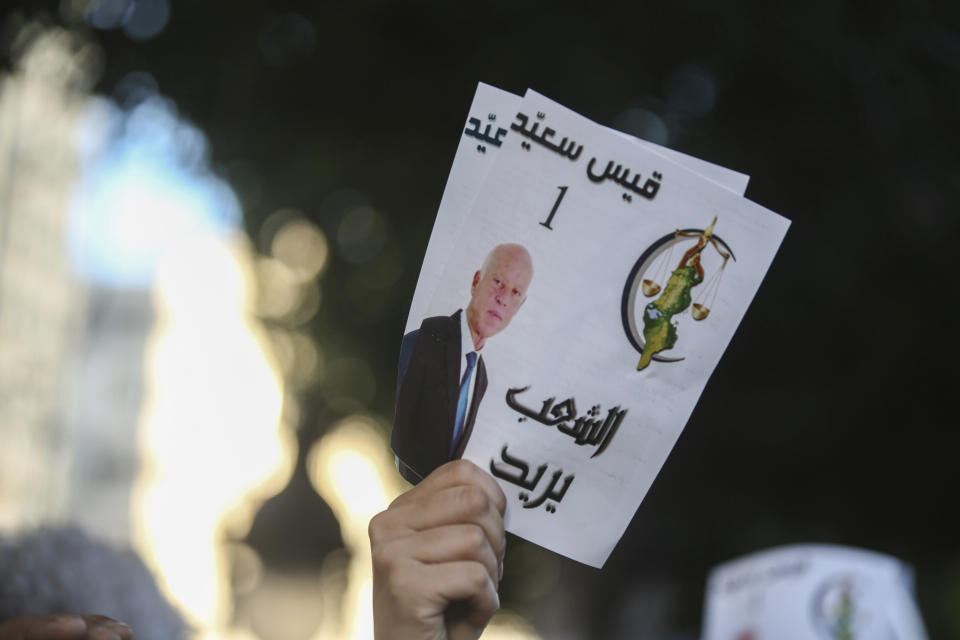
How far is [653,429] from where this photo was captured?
1271 mm

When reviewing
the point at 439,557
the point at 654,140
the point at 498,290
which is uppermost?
the point at 654,140

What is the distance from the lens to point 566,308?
4.14 feet

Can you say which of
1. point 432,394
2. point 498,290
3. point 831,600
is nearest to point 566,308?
point 498,290

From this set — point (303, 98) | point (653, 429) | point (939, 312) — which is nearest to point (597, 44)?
point (303, 98)

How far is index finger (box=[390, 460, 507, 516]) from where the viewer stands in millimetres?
1204

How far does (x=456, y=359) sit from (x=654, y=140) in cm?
340

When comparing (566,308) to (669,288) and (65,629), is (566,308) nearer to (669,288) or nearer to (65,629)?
(669,288)

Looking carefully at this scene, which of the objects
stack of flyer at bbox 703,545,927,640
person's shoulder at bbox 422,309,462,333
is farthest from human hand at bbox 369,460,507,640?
stack of flyer at bbox 703,545,927,640

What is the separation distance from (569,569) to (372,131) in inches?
144

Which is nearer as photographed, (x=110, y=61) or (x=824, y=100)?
(x=110, y=61)

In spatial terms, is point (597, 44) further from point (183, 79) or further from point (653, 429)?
point (653, 429)

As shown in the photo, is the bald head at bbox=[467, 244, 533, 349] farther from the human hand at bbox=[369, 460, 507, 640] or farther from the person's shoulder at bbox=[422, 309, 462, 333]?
the human hand at bbox=[369, 460, 507, 640]

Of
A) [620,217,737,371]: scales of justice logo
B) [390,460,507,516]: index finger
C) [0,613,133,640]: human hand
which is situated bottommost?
[0,613,133,640]: human hand

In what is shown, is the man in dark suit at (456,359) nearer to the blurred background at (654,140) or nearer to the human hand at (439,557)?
the human hand at (439,557)
